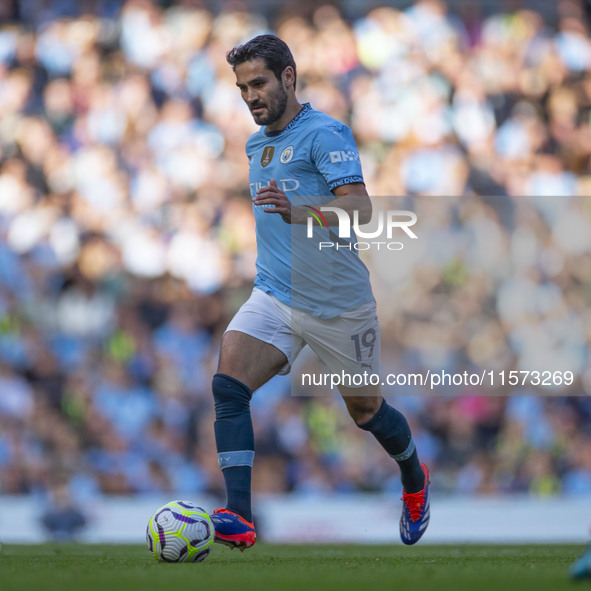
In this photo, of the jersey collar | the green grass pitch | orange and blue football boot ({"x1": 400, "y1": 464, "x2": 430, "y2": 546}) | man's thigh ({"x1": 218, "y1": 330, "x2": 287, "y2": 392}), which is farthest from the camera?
orange and blue football boot ({"x1": 400, "y1": 464, "x2": 430, "y2": 546})

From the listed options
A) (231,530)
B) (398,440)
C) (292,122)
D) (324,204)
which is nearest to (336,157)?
(324,204)

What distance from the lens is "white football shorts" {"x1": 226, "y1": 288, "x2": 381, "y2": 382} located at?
5.11m

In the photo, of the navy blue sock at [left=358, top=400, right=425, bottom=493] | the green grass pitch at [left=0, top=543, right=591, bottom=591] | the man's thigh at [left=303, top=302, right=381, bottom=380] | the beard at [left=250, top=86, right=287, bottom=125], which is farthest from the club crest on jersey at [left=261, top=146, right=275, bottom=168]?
the green grass pitch at [left=0, top=543, right=591, bottom=591]

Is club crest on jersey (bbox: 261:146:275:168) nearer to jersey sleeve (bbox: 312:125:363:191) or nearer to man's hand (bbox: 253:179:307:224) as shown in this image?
jersey sleeve (bbox: 312:125:363:191)

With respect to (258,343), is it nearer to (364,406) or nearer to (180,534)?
(364,406)

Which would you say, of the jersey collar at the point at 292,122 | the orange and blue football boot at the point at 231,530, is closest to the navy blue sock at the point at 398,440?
the orange and blue football boot at the point at 231,530

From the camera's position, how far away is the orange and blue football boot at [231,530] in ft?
15.0

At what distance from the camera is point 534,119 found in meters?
12.1

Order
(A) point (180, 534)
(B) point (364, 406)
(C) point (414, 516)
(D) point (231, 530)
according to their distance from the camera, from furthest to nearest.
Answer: (C) point (414, 516) → (B) point (364, 406) → (D) point (231, 530) → (A) point (180, 534)

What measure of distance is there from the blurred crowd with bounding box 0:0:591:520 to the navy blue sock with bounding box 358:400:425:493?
13.3 feet

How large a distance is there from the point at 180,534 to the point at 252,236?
699 cm

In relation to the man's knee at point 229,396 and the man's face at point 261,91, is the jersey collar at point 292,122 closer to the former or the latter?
the man's face at point 261,91

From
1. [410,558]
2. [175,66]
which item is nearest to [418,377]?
[175,66]

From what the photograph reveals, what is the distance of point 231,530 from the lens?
4.59m
